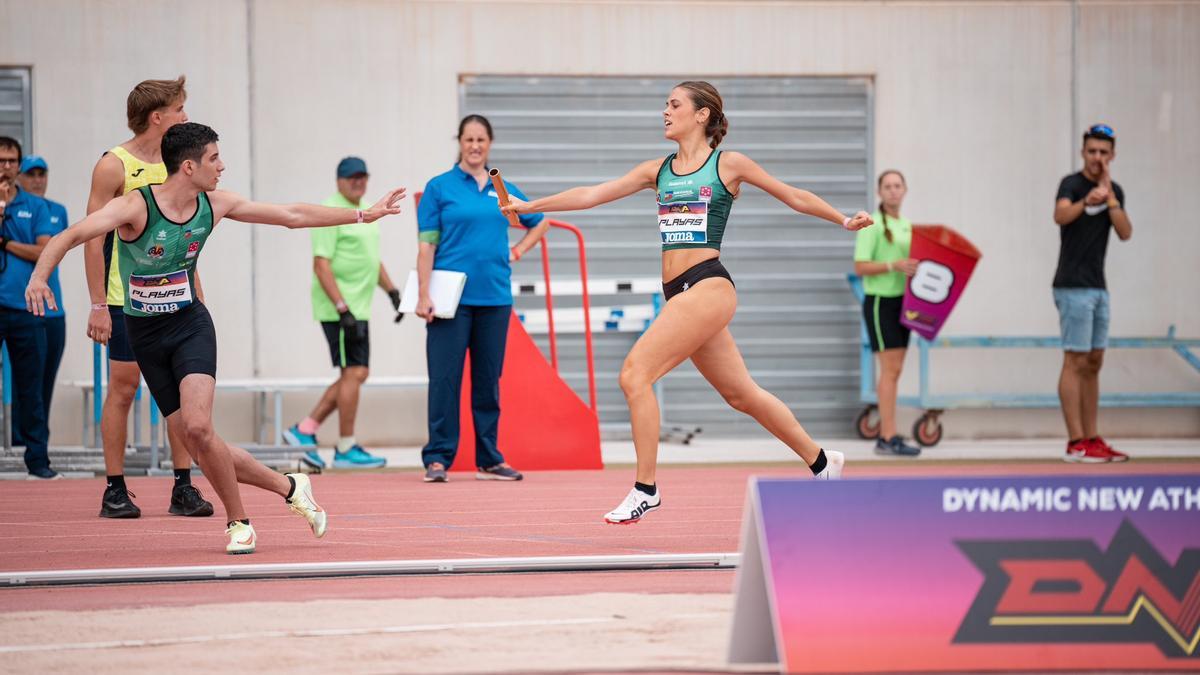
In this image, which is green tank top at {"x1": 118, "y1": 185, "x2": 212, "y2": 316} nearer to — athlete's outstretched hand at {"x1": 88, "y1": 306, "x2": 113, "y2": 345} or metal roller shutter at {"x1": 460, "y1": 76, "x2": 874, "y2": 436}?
athlete's outstretched hand at {"x1": 88, "y1": 306, "x2": 113, "y2": 345}

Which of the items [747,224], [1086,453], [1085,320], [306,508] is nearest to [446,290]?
[306,508]

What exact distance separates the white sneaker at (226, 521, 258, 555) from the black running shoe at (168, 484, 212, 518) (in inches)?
71.6

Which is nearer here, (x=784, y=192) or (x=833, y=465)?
(x=784, y=192)

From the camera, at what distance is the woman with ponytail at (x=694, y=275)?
686 centimetres

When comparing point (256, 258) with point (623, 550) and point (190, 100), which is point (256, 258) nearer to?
point (190, 100)

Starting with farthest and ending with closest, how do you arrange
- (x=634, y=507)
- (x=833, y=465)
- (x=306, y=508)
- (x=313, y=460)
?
(x=313, y=460) < (x=833, y=465) < (x=634, y=507) < (x=306, y=508)

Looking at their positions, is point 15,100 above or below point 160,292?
above

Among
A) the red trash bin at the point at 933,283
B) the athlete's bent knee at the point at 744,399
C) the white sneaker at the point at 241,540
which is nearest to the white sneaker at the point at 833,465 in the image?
the athlete's bent knee at the point at 744,399

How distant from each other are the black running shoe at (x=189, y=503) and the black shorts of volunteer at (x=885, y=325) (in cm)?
609

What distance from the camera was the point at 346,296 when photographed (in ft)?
37.9

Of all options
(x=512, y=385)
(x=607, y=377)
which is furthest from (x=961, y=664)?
(x=607, y=377)

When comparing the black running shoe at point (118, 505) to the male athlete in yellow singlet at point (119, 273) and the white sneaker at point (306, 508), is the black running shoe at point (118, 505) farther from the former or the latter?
the white sneaker at point (306, 508)

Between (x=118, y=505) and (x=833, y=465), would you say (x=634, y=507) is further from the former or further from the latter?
(x=118, y=505)

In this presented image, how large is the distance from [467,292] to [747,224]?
17.5 feet
